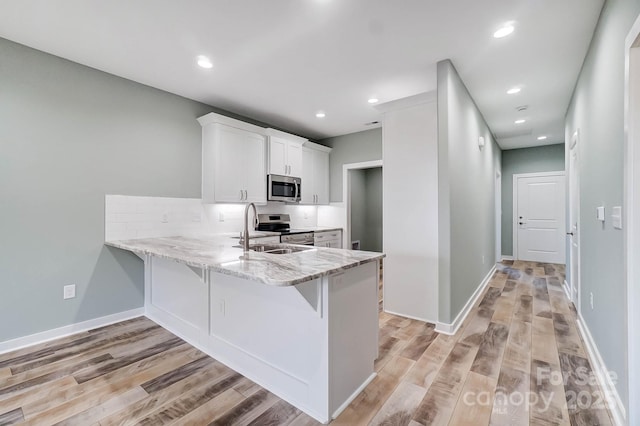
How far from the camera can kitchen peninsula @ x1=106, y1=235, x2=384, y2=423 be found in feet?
5.20

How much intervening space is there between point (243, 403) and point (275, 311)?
1.88 feet

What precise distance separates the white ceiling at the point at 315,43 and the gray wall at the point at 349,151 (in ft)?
4.63

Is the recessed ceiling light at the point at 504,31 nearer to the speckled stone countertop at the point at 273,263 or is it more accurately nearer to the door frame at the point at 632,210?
Answer: the door frame at the point at 632,210

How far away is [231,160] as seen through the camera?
3.81 meters

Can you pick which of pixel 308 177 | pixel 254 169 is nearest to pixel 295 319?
pixel 254 169

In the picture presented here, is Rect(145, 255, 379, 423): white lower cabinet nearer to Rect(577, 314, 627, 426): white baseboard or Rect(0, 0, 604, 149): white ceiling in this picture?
Rect(577, 314, 627, 426): white baseboard

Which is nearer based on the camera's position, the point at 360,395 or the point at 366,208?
the point at 360,395

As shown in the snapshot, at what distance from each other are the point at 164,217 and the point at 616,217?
3.93 meters

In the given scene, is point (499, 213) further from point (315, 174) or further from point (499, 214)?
point (315, 174)

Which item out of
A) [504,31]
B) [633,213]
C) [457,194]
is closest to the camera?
[633,213]

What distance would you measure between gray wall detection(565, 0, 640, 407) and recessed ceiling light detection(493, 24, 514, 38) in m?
0.55

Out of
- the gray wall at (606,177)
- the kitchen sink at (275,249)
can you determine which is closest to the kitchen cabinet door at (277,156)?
the kitchen sink at (275,249)

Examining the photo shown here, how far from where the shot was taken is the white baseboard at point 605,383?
154cm

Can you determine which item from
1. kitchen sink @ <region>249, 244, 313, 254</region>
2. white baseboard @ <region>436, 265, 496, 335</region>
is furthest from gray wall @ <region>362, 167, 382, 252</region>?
kitchen sink @ <region>249, 244, 313, 254</region>
